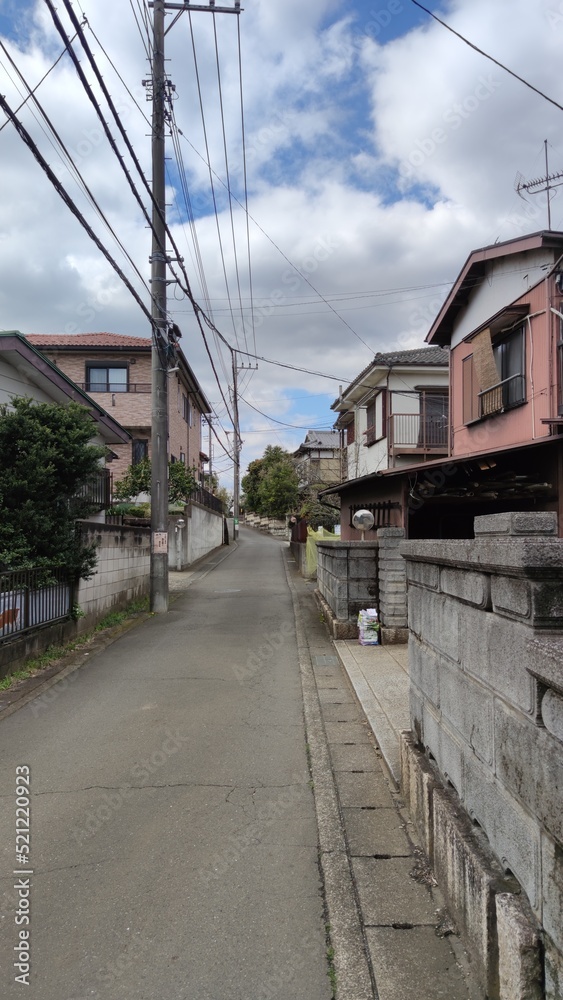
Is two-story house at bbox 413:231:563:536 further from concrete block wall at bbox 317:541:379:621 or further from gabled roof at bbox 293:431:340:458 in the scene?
gabled roof at bbox 293:431:340:458

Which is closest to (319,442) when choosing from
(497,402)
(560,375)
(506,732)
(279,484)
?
(279,484)

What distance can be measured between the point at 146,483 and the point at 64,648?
12.3 metres

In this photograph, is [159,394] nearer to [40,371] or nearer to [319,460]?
[40,371]

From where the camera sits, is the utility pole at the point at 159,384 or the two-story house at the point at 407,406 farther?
the two-story house at the point at 407,406

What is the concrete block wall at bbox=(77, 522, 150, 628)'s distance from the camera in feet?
33.9

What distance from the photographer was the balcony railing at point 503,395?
36.1 feet

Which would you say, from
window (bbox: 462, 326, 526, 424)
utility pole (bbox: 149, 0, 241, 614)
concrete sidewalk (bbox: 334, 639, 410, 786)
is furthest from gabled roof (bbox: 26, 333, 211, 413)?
concrete sidewalk (bbox: 334, 639, 410, 786)

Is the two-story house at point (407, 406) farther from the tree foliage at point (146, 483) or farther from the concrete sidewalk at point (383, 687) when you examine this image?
the concrete sidewalk at point (383, 687)

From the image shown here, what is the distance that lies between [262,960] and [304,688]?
180 inches

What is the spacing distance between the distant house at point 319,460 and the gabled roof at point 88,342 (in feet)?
34.9

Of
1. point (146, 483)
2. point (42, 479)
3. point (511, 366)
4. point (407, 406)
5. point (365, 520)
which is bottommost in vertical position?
point (365, 520)

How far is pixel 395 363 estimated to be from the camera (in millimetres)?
18688

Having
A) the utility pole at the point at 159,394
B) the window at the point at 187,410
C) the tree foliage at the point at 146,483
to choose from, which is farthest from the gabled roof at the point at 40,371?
the window at the point at 187,410

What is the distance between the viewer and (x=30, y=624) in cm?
778
